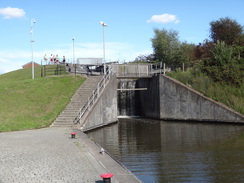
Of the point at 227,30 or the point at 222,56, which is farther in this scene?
the point at 227,30

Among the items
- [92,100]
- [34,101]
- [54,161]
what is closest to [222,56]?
[92,100]

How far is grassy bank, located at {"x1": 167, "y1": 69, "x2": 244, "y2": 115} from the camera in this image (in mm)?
28047

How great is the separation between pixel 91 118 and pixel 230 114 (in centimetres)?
1264

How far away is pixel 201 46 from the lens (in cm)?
5094

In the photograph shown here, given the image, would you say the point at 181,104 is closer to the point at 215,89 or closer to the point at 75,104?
the point at 215,89

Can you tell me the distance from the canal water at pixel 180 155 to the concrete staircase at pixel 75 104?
3252 mm

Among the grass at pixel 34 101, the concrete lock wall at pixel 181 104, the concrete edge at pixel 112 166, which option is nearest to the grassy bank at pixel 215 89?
the concrete lock wall at pixel 181 104

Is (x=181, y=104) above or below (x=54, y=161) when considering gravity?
above

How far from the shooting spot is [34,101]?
27297 millimetres

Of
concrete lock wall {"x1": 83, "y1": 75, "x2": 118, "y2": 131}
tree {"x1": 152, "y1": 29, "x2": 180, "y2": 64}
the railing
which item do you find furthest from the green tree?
tree {"x1": 152, "y1": 29, "x2": 180, "y2": 64}

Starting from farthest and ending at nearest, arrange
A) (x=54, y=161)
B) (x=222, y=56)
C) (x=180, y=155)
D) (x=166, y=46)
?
(x=166, y=46), (x=222, y=56), (x=180, y=155), (x=54, y=161)

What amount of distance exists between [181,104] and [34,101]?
569 inches

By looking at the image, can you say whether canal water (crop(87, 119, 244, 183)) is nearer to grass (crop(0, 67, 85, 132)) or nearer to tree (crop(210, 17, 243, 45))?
grass (crop(0, 67, 85, 132))

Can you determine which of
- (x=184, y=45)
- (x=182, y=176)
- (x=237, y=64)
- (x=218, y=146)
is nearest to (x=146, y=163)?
(x=182, y=176)
